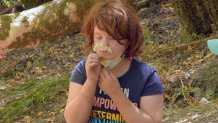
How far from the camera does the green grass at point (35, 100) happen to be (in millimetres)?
4336

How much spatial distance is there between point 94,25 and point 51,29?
14.5 feet

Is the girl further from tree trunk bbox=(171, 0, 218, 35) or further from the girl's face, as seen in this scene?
tree trunk bbox=(171, 0, 218, 35)

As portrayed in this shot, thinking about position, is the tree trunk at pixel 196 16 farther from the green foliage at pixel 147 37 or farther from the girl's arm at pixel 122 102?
the girl's arm at pixel 122 102

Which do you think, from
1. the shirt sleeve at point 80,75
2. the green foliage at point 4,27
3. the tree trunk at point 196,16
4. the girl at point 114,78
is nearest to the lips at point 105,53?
the girl at point 114,78

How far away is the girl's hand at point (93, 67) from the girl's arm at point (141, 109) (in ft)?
0.34

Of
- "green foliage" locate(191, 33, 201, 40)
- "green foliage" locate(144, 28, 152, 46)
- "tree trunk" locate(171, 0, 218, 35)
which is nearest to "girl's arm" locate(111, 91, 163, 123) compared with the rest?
"tree trunk" locate(171, 0, 218, 35)

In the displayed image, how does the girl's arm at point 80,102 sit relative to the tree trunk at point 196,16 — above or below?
above

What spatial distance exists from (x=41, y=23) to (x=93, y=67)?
4453mm

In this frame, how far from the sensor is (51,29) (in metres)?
6.32

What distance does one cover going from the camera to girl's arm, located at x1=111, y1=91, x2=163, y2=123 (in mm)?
1878

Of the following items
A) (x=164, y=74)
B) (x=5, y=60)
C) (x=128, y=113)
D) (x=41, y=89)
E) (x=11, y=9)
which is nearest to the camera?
(x=128, y=113)

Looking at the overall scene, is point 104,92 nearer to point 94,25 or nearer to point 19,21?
point 94,25

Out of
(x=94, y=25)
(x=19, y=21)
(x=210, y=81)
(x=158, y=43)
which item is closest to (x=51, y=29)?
(x=19, y=21)

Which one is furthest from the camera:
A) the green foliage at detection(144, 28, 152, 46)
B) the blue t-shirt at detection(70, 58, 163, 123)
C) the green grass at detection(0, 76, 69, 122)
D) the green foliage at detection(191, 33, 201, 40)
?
the green foliage at detection(144, 28, 152, 46)
